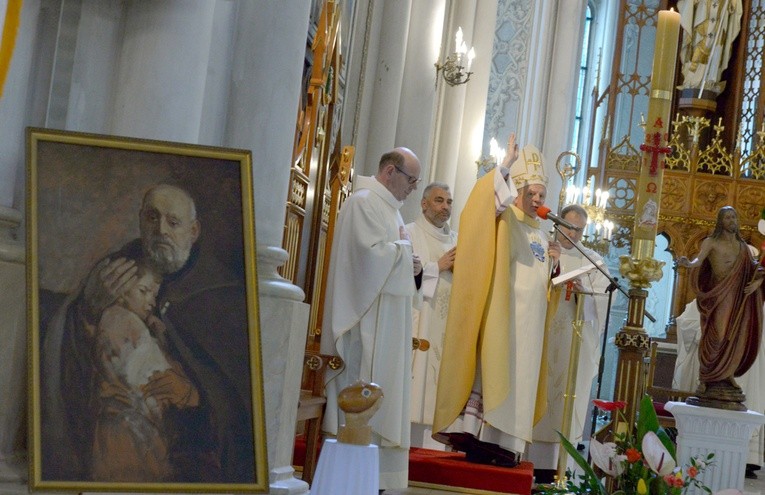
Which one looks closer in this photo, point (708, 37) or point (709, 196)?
point (709, 196)

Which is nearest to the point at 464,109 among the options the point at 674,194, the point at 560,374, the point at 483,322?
the point at 560,374

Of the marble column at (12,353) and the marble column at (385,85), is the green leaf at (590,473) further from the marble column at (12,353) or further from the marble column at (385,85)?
the marble column at (385,85)

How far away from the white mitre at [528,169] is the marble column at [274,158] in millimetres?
2842

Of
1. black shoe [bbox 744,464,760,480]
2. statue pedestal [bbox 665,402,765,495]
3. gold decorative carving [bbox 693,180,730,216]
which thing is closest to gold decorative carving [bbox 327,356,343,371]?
statue pedestal [bbox 665,402,765,495]

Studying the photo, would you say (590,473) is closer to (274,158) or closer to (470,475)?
(470,475)

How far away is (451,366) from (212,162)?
345 centimetres

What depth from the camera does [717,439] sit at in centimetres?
727

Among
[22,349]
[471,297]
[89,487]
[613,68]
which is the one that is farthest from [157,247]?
[613,68]

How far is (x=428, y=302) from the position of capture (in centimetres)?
754

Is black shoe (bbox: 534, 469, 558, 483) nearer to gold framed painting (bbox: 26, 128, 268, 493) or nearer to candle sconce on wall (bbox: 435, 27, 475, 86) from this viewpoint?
candle sconce on wall (bbox: 435, 27, 475, 86)

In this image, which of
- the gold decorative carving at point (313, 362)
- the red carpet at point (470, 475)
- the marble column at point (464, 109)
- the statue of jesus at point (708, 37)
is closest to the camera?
the gold decorative carving at point (313, 362)

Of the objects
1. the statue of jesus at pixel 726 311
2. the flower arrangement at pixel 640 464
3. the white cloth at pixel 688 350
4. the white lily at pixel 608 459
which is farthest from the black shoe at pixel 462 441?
the white cloth at pixel 688 350

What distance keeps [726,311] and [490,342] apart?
1972 millimetres

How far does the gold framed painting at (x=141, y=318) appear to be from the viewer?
3.04 metres
